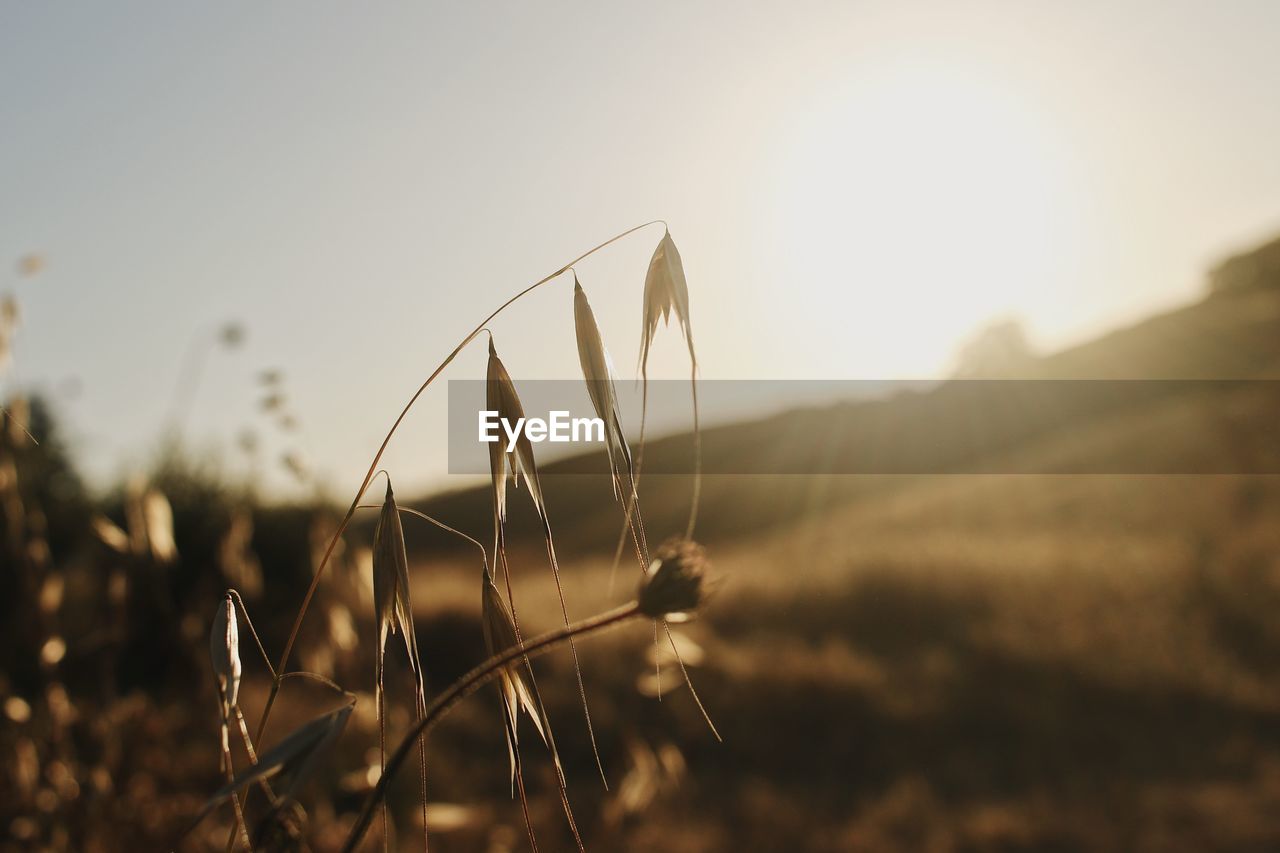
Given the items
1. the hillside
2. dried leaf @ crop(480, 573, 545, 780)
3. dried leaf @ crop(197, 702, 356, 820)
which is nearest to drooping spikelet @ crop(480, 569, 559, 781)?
dried leaf @ crop(480, 573, 545, 780)

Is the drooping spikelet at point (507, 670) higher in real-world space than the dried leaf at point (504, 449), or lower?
lower

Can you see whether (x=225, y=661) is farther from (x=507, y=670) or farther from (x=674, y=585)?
(x=674, y=585)

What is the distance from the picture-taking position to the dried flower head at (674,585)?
1.07 feet

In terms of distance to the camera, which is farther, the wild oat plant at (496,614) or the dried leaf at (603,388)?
the dried leaf at (603,388)

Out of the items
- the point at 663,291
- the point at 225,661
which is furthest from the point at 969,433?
the point at 225,661

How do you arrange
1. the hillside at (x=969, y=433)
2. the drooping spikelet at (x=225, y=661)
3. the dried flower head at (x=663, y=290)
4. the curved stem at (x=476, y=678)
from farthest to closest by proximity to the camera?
the hillside at (x=969, y=433) → the dried flower head at (x=663, y=290) → the drooping spikelet at (x=225, y=661) → the curved stem at (x=476, y=678)

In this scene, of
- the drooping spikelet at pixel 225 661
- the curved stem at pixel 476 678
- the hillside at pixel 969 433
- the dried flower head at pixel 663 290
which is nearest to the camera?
the curved stem at pixel 476 678

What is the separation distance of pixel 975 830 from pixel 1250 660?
2495 mm

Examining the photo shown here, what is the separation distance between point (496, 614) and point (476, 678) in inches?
8.1

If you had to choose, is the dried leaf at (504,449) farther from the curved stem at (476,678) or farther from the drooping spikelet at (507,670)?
the curved stem at (476,678)

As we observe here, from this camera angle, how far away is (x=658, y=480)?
1869 centimetres

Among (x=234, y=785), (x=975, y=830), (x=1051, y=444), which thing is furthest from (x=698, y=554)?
(x=1051, y=444)

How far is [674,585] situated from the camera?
0.33 metres

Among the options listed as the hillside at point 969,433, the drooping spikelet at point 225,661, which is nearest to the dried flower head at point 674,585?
the drooping spikelet at point 225,661
